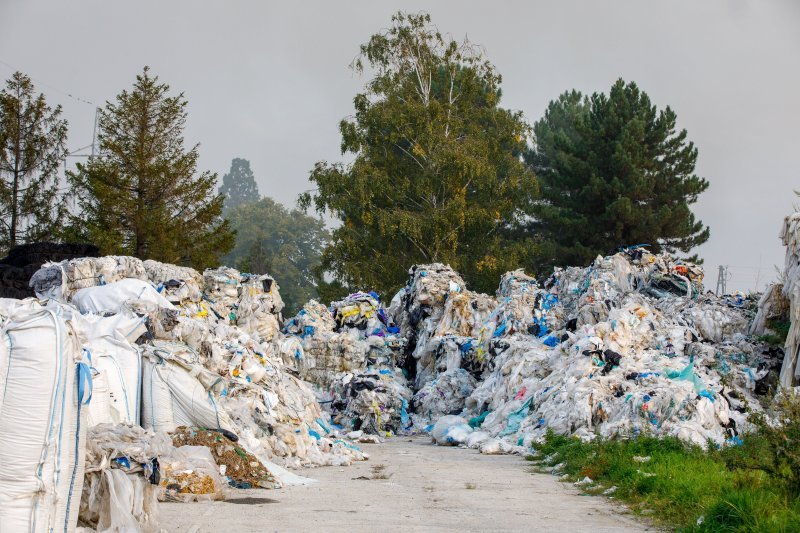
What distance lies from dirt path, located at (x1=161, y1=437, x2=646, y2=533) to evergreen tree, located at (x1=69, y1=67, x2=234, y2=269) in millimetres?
19834

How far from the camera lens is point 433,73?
112ft

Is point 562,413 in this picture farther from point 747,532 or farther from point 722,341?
point 747,532

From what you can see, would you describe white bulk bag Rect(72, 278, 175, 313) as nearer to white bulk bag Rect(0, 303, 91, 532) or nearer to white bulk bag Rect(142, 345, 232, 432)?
white bulk bag Rect(142, 345, 232, 432)

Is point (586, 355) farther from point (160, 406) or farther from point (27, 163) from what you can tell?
point (27, 163)

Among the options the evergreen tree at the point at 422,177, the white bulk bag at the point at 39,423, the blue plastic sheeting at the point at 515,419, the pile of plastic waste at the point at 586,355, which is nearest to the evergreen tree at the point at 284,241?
the evergreen tree at the point at 422,177

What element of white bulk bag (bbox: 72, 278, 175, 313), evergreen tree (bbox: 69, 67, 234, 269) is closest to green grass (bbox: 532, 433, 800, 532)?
white bulk bag (bbox: 72, 278, 175, 313)

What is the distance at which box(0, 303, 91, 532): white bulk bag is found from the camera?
4527 mm

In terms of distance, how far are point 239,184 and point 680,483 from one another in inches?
3822

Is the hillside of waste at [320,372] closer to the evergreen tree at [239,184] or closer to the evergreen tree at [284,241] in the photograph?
the evergreen tree at [284,241]

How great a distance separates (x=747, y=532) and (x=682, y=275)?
14.3 m

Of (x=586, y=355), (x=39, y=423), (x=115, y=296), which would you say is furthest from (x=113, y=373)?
(x=586, y=355)

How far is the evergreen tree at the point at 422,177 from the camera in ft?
103

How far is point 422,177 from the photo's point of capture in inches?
1265

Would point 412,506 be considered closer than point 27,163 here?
Yes
